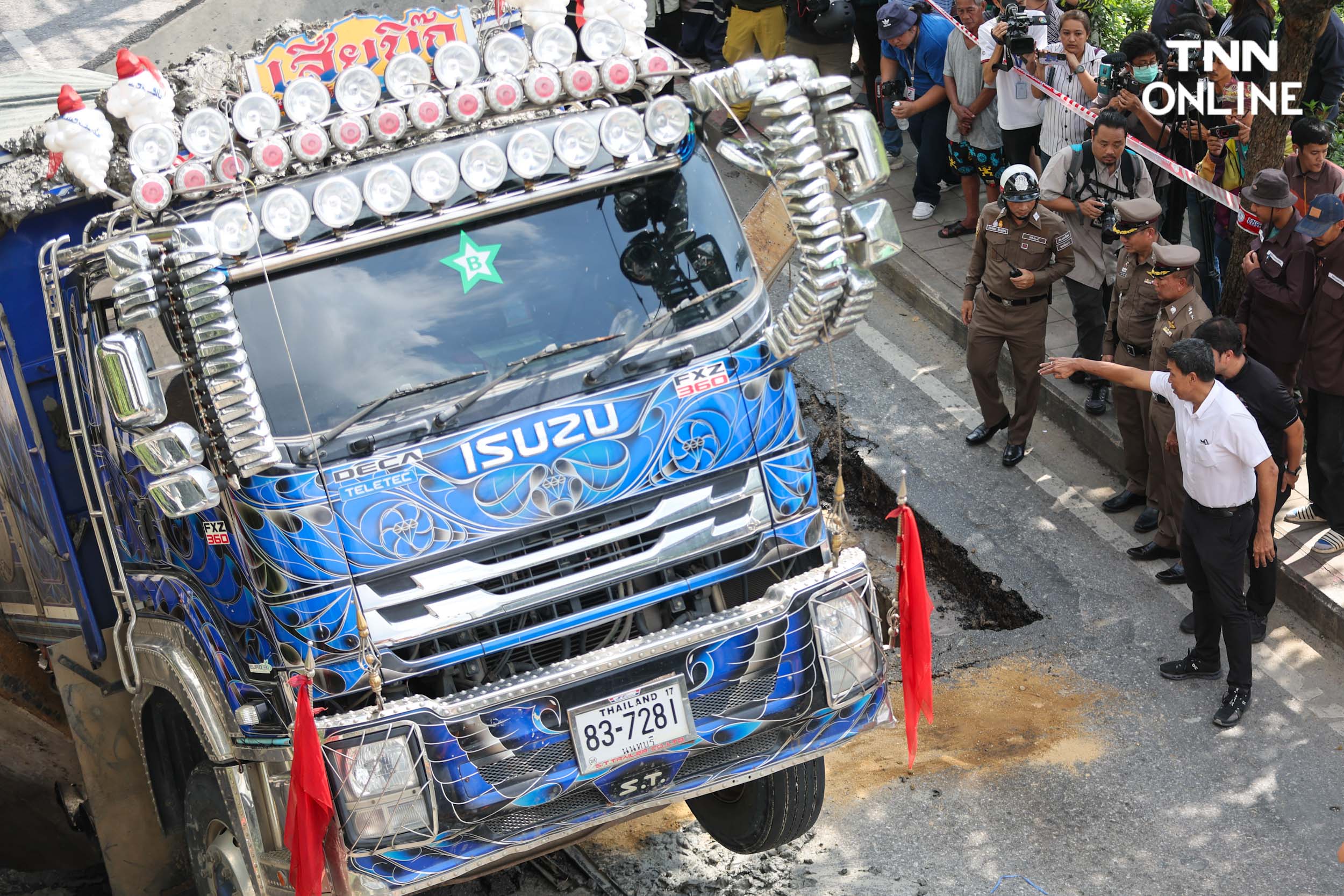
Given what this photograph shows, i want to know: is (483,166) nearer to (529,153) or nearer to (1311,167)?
(529,153)

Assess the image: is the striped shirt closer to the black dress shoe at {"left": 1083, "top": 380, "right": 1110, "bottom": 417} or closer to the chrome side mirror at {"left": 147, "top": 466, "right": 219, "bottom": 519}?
the black dress shoe at {"left": 1083, "top": 380, "right": 1110, "bottom": 417}

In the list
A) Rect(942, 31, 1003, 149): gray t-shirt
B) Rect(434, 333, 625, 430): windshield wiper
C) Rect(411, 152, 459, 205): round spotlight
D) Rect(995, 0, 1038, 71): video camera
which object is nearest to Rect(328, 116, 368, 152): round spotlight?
Rect(411, 152, 459, 205): round spotlight

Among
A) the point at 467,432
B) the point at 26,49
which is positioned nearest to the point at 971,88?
the point at 467,432

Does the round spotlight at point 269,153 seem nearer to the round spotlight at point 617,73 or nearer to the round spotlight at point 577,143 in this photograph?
the round spotlight at point 577,143

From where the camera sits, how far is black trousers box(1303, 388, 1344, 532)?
7.81 m

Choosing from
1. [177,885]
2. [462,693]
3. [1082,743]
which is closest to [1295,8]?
[1082,743]

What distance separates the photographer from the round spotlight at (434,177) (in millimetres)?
5355

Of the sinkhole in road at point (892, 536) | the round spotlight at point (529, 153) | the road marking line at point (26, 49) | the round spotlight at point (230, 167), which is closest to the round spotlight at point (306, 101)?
the round spotlight at point (230, 167)

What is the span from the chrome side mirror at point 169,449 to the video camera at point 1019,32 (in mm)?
7387

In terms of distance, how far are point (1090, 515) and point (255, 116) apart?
5.37 m

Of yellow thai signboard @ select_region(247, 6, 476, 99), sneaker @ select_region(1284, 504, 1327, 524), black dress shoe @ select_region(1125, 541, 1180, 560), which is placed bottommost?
black dress shoe @ select_region(1125, 541, 1180, 560)

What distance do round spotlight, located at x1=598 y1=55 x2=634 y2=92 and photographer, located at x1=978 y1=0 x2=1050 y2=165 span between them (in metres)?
5.52

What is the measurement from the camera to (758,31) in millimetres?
13609

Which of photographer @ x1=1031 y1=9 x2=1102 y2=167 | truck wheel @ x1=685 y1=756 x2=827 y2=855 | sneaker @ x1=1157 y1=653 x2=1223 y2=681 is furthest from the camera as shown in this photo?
photographer @ x1=1031 y1=9 x2=1102 y2=167
